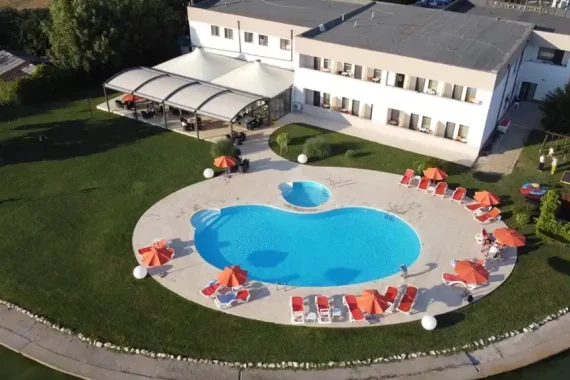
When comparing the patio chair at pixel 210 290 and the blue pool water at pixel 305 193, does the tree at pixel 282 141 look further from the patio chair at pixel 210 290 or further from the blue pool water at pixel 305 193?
the patio chair at pixel 210 290

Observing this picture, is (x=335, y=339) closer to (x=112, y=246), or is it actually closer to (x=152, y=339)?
(x=152, y=339)

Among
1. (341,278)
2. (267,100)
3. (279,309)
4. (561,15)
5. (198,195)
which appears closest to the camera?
(279,309)

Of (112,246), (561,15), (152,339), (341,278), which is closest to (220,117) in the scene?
(112,246)

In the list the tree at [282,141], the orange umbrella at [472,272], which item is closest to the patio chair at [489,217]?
the orange umbrella at [472,272]

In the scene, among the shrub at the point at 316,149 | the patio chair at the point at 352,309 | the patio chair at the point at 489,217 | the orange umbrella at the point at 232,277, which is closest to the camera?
the patio chair at the point at 352,309

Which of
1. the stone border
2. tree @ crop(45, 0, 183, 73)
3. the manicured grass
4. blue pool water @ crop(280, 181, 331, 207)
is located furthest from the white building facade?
the manicured grass

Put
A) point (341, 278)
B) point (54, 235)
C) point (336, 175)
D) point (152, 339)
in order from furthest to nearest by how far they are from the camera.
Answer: point (336, 175) < point (54, 235) < point (341, 278) < point (152, 339)

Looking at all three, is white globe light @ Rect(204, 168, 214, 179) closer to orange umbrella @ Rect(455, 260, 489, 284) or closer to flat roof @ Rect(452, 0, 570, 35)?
orange umbrella @ Rect(455, 260, 489, 284)
